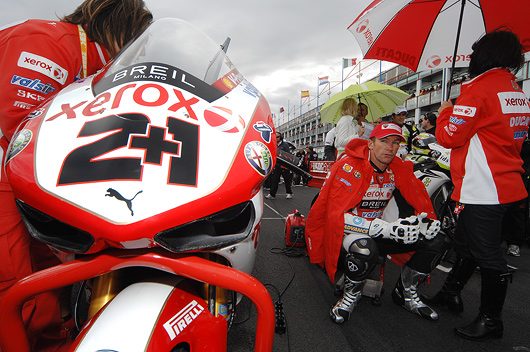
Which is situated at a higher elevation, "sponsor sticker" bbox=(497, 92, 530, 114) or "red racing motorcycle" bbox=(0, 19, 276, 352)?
"sponsor sticker" bbox=(497, 92, 530, 114)

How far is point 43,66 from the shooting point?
4.50 feet

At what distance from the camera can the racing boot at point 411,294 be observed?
224 centimetres

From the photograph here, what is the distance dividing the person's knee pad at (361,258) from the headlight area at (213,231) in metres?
1.34

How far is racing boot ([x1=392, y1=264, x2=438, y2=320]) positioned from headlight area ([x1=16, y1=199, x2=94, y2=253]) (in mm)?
2281

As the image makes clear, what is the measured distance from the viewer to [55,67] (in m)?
1.41

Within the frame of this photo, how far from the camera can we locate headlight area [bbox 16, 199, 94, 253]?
2.86ft

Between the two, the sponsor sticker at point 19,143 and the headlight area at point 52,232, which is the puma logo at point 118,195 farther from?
the sponsor sticker at point 19,143

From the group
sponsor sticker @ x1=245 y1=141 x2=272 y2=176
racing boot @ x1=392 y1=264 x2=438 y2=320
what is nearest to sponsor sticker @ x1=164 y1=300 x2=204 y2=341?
sponsor sticker @ x1=245 y1=141 x2=272 y2=176

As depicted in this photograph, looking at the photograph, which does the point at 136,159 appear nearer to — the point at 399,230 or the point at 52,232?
the point at 52,232

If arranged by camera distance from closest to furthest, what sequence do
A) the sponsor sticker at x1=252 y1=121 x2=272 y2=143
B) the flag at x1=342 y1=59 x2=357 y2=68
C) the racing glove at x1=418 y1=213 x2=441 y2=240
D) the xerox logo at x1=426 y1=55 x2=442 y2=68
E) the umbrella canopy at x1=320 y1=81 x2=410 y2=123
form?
the sponsor sticker at x1=252 y1=121 x2=272 y2=143, the racing glove at x1=418 y1=213 x2=441 y2=240, the xerox logo at x1=426 y1=55 x2=442 y2=68, the umbrella canopy at x1=320 y1=81 x2=410 y2=123, the flag at x1=342 y1=59 x2=357 y2=68

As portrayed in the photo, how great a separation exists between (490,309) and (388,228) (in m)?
0.80

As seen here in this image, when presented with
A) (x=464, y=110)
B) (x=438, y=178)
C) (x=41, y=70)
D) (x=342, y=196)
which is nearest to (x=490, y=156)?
(x=464, y=110)

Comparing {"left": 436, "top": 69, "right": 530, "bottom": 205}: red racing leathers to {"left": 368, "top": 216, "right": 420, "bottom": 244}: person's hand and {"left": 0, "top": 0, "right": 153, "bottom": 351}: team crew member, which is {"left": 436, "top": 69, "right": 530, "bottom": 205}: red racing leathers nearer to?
{"left": 368, "top": 216, "right": 420, "bottom": 244}: person's hand

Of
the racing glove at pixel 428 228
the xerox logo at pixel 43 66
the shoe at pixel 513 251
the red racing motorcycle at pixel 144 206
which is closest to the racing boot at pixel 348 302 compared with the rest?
the racing glove at pixel 428 228
